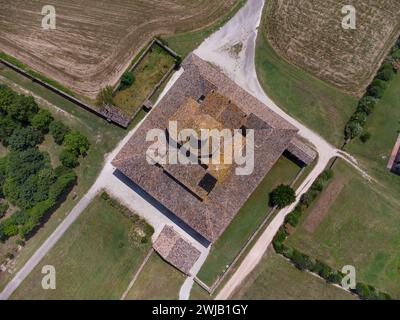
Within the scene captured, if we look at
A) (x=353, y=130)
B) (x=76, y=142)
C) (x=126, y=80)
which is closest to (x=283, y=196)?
(x=353, y=130)

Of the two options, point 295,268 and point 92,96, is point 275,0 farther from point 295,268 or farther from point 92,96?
point 295,268

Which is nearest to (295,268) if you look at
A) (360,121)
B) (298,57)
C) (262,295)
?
(262,295)

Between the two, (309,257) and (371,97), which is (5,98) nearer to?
(309,257)

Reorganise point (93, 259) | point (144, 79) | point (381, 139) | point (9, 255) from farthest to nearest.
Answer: point (144, 79)
point (9, 255)
point (93, 259)
point (381, 139)

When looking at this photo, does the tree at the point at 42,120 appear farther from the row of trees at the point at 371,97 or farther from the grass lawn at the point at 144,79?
the row of trees at the point at 371,97

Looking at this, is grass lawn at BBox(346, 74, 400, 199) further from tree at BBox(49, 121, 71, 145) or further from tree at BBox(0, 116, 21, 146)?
tree at BBox(0, 116, 21, 146)

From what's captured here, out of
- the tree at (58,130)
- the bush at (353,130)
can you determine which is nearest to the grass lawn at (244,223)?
the bush at (353,130)

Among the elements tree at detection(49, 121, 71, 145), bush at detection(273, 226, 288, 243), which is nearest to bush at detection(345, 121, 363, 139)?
bush at detection(273, 226, 288, 243)
